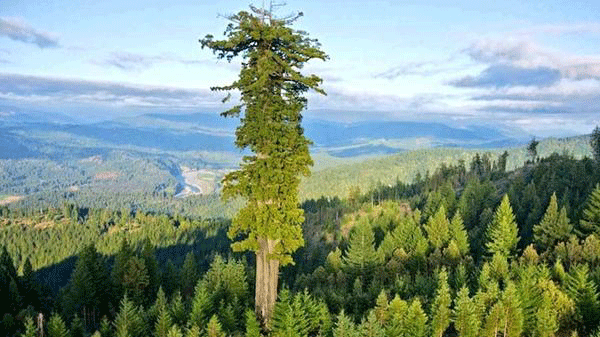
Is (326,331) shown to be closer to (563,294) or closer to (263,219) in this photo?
(263,219)

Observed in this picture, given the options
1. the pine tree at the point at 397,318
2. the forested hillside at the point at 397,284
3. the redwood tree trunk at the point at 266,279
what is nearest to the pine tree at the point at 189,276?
the forested hillside at the point at 397,284

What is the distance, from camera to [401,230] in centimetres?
10331

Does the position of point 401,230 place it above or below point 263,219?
below

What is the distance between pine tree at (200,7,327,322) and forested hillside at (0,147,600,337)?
557 cm

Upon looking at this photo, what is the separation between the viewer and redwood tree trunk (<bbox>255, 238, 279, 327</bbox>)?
3597 centimetres

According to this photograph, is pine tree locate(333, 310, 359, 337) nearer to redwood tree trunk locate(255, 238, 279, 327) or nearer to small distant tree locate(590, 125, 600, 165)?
redwood tree trunk locate(255, 238, 279, 327)

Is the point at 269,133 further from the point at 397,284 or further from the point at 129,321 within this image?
the point at 397,284

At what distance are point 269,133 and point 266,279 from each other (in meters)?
9.89

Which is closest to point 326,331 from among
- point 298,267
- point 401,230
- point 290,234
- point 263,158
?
point 290,234

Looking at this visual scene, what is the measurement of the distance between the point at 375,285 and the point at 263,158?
39.9 meters

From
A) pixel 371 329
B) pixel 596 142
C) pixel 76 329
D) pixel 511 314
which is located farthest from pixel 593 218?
pixel 596 142

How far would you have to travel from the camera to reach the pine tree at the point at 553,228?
8569 centimetres

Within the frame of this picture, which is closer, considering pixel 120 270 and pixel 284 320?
pixel 284 320

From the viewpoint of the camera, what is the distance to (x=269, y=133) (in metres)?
34.0
